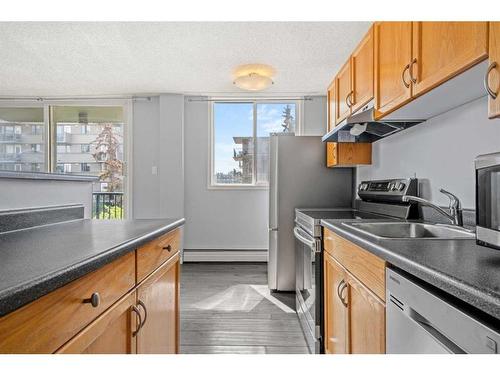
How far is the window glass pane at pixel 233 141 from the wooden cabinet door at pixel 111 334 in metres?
3.43

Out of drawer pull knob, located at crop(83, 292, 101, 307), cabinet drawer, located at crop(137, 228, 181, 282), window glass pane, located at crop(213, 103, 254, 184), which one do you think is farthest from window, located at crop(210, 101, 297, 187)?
drawer pull knob, located at crop(83, 292, 101, 307)

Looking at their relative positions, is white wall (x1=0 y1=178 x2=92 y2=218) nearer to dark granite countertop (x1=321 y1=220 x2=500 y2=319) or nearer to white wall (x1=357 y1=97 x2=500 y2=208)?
dark granite countertop (x1=321 y1=220 x2=500 y2=319)

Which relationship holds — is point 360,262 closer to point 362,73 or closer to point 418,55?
point 418,55

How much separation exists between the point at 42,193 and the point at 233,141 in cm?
315

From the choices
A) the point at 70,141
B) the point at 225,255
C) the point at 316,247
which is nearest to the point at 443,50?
the point at 316,247

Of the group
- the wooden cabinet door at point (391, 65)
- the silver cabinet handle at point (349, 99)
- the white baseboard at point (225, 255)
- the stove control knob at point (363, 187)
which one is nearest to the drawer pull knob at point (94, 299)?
the wooden cabinet door at point (391, 65)

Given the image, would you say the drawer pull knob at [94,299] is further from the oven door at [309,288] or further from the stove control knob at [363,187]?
the stove control knob at [363,187]

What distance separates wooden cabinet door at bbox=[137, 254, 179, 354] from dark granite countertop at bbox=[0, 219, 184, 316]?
0.20 meters

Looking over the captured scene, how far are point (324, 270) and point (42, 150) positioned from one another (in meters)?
4.36

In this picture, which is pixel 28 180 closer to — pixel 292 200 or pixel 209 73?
pixel 292 200

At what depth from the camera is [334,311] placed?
1671mm
